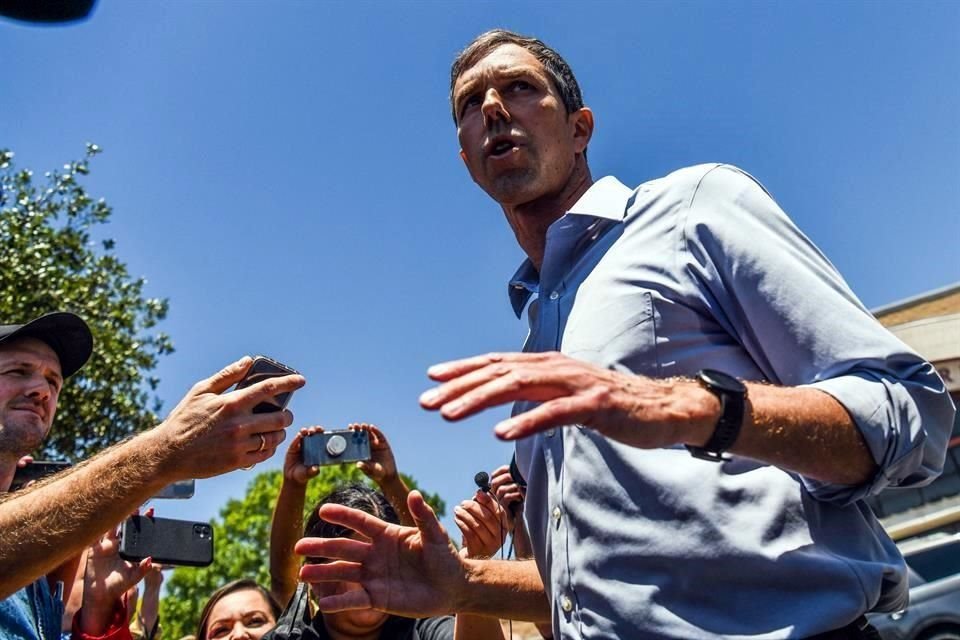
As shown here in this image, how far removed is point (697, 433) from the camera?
1699 millimetres

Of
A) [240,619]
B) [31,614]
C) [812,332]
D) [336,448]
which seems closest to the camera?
[812,332]

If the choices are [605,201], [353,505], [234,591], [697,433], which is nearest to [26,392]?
[353,505]

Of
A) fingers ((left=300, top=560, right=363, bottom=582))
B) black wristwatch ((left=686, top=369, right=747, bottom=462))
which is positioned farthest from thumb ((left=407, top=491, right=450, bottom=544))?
black wristwatch ((left=686, top=369, right=747, bottom=462))

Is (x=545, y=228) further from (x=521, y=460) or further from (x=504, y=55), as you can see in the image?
(x=521, y=460)

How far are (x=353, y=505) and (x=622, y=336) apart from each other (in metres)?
2.57

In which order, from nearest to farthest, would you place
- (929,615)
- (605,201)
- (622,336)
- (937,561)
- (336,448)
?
(622,336) → (605,201) → (336,448) → (929,615) → (937,561)

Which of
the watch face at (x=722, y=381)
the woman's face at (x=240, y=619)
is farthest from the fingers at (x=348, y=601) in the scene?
the woman's face at (x=240, y=619)

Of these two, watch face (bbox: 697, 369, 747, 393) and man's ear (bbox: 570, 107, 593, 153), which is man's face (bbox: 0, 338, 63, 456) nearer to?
man's ear (bbox: 570, 107, 593, 153)

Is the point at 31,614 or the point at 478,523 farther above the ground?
the point at 31,614

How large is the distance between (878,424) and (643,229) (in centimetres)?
72

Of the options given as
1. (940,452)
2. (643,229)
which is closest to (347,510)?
(643,229)

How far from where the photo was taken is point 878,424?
6.01 feet

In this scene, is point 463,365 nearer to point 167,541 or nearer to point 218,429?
point 218,429

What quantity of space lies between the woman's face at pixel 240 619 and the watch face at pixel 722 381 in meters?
3.78
